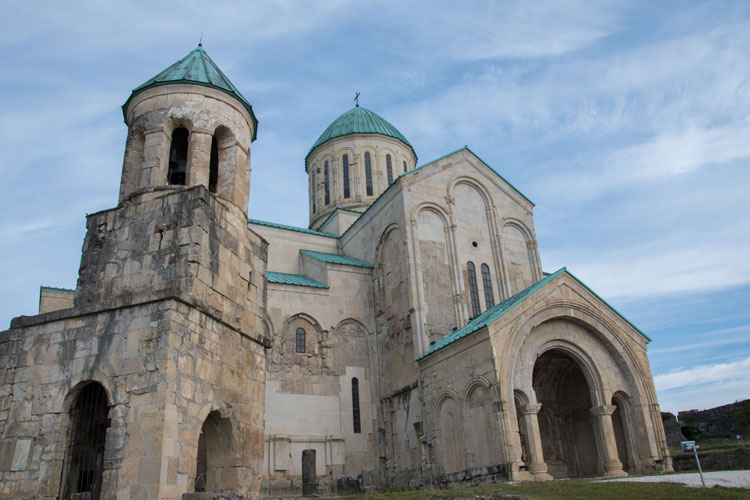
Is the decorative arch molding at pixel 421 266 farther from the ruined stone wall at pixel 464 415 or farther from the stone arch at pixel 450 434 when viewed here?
the stone arch at pixel 450 434

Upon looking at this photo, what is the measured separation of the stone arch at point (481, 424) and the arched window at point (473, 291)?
473cm

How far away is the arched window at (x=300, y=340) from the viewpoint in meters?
18.4

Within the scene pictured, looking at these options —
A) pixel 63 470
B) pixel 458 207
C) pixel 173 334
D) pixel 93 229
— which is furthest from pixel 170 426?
pixel 458 207

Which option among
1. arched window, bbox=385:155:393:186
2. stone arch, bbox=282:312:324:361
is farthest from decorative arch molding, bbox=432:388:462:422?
arched window, bbox=385:155:393:186

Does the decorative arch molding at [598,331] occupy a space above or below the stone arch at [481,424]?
above

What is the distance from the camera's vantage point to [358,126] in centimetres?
2719

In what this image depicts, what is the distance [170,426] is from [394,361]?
11.2 meters

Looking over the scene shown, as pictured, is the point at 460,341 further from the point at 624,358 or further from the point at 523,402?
the point at 624,358

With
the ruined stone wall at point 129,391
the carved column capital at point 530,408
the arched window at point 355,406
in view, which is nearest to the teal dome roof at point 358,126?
the arched window at point 355,406

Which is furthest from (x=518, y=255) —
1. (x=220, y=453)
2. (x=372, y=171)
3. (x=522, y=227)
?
(x=220, y=453)

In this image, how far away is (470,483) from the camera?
14.1 metres

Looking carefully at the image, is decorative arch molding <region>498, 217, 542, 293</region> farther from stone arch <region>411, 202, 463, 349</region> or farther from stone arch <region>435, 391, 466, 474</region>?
stone arch <region>435, 391, 466, 474</region>

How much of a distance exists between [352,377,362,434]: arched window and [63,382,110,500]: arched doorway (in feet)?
32.1

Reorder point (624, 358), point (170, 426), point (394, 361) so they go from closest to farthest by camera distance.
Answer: point (170, 426) < point (624, 358) < point (394, 361)
